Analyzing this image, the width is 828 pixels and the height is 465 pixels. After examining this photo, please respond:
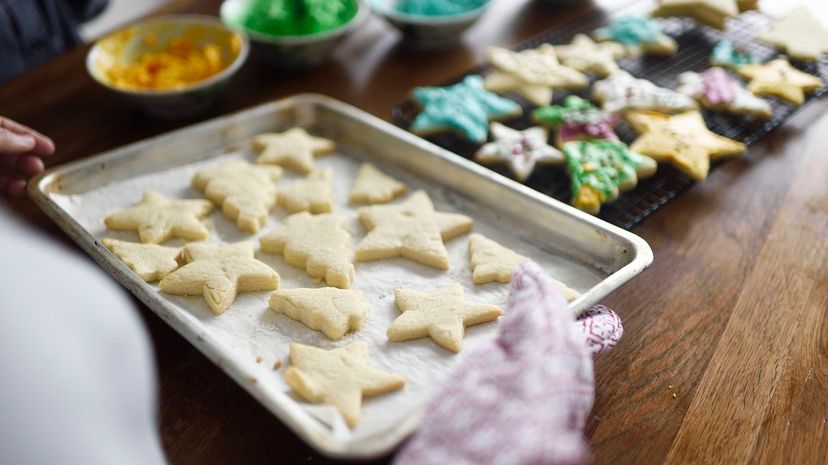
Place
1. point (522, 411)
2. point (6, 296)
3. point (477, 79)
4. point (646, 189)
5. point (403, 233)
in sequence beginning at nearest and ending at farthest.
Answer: point (522, 411), point (403, 233), point (646, 189), point (6, 296), point (477, 79)

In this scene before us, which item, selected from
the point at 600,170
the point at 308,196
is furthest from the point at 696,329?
the point at 308,196

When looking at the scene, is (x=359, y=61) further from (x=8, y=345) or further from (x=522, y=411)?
(x=522, y=411)

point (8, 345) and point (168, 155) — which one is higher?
point (168, 155)

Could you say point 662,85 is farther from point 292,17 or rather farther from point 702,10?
point 292,17

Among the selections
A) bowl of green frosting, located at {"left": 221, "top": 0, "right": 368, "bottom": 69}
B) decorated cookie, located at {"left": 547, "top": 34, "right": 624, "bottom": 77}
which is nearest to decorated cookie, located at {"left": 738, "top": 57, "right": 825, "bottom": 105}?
decorated cookie, located at {"left": 547, "top": 34, "right": 624, "bottom": 77}

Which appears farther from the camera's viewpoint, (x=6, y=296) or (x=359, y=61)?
(x=359, y=61)

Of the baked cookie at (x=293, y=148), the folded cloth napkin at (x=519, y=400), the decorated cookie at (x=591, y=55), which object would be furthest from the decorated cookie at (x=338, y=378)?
the decorated cookie at (x=591, y=55)

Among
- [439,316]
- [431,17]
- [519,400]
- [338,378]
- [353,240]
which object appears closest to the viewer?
[519,400]

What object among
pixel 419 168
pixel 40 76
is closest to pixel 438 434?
pixel 419 168
